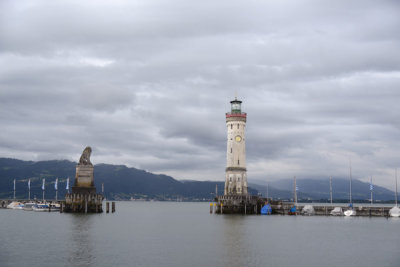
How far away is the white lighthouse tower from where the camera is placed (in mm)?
120000

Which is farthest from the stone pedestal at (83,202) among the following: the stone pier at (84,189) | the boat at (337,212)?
the boat at (337,212)

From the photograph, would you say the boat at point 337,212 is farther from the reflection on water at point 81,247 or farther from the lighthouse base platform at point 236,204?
the reflection on water at point 81,247

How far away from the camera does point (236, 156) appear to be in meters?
120

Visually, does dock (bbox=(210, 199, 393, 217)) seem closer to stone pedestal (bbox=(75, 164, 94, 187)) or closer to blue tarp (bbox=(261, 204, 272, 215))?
blue tarp (bbox=(261, 204, 272, 215))

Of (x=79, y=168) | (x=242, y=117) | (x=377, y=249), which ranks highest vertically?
(x=242, y=117)

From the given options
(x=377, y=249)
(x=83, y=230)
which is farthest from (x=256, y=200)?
(x=377, y=249)

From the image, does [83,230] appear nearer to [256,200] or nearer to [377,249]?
[377,249]

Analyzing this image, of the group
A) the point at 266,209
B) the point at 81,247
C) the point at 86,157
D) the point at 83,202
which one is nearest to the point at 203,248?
the point at 81,247

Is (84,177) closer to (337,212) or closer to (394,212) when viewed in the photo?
(337,212)

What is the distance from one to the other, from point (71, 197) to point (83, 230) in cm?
4659

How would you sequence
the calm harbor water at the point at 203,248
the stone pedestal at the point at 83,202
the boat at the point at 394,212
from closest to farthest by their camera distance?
the calm harbor water at the point at 203,248 → the boat at the point at 394,212 → the stone pedestal at the point at 83,202

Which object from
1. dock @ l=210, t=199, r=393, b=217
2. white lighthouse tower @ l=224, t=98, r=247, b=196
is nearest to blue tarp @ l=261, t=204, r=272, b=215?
dock @ l=210, t=199, r=393, b=217

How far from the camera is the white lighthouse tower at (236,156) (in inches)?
4724

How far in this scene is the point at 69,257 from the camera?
167ft
